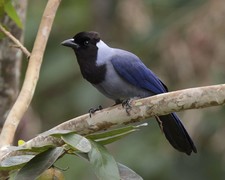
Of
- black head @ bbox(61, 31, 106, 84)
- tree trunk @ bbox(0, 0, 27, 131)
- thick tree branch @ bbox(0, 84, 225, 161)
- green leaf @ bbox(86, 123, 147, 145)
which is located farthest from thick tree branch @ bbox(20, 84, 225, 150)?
tree trunk @ bbox(0, 0, 27, 131)

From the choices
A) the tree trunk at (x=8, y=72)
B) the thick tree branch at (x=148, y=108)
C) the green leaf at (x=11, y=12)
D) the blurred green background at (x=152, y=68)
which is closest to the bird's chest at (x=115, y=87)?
the tree trunk at (x=8, y=72)

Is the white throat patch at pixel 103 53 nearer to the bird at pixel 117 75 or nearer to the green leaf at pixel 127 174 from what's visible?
the bird at pixel 117 75

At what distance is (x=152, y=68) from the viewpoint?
7590mm

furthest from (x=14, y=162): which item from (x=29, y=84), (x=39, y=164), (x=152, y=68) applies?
(x=152, y=68)

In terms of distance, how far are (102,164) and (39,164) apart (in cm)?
→ 26

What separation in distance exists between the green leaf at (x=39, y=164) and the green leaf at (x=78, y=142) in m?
0.08

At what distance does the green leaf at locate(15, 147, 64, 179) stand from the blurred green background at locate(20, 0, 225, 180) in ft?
9.34

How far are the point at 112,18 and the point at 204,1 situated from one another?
1.53 metres

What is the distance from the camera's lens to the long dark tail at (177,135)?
479 cm

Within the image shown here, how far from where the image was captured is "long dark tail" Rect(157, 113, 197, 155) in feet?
15.7

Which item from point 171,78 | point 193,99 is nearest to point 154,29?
point 171,78

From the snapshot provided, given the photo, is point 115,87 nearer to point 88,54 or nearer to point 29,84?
Answer: point 88,54

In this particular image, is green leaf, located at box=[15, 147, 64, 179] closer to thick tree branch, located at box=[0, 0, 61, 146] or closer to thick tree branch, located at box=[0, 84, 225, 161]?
thick tree branch, located at box=[0, 84, 225, 161]

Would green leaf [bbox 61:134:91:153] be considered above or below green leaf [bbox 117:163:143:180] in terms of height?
above
